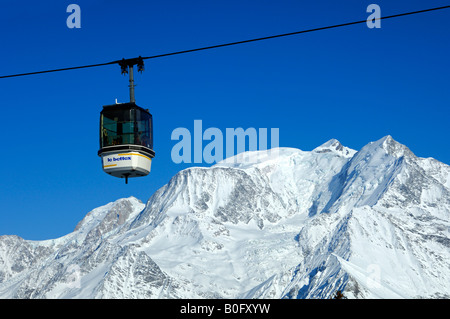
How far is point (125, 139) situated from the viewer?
94.7 ft

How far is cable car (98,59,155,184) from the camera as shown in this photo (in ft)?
93.5

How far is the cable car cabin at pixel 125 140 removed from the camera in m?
28.5

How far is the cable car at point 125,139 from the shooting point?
28500 millimetres

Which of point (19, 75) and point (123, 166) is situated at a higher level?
point (19, 75)

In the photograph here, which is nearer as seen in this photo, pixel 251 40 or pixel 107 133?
pixel 251 40

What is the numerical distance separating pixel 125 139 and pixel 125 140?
0.04m

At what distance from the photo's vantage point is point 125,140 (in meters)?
28.9
